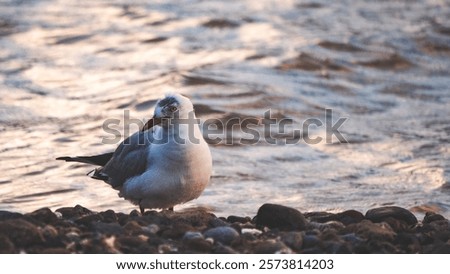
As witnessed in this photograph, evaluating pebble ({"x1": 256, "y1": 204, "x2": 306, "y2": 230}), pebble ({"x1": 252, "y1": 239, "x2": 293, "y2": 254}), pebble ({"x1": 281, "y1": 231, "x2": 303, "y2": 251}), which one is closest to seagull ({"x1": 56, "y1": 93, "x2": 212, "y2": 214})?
pebble ({"x1": 256, "y1": 204, "x2": 306, "y2": 230})

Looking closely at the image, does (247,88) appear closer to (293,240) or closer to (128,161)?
(128,161)

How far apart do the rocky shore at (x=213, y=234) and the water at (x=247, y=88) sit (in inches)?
75.5

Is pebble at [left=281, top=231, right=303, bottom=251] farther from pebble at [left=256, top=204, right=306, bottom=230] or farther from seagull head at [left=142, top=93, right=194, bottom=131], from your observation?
seagull head at [left=142, top=93, right=194, bottom=131]

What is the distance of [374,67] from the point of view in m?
14.9

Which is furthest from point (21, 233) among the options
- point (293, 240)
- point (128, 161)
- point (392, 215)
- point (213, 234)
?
point (392, 215)

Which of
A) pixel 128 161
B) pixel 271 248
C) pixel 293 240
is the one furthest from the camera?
pixel 128 161

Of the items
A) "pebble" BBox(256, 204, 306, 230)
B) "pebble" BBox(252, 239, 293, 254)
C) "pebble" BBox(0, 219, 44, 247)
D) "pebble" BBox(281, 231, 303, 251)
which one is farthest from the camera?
"pebble" BBox(256, 204, 306, 230)

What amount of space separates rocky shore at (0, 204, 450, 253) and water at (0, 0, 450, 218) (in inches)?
75.5

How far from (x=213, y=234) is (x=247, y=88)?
750 cm

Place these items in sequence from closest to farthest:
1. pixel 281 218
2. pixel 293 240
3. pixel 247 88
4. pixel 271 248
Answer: pixel 271 248
pixel 293 240
pixel 281 218
pixel 247 88

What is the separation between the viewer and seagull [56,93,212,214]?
6902 millimetres

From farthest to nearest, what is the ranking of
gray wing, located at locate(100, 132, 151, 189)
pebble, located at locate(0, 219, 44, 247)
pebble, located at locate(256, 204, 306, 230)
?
gray wing, located at locate(100, 132, 151, 189)
pebble, located at locate(256, 204, 306, 230)
pebble, located at locate(0, 219, 44, 247)

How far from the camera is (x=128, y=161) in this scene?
24.3ft
